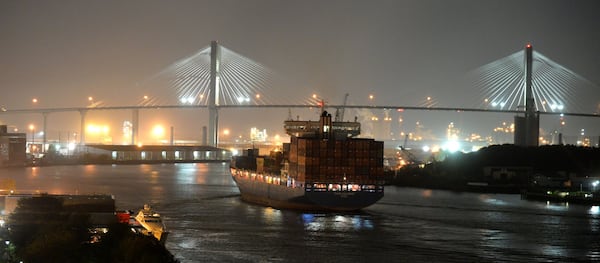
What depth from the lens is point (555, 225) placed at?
18844 millimetres

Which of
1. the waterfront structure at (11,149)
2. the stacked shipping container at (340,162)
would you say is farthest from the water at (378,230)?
the waterfront structure at (11,149)

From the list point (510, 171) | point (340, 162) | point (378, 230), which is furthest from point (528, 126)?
point (378, 230)

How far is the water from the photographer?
13.8 metres

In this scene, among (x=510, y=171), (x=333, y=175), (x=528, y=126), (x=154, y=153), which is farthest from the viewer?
(x=154, y=153)

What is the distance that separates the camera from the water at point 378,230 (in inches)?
543

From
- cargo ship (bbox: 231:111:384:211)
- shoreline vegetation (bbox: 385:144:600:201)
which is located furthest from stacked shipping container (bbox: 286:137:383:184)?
shoreline vegetation (bbox: 385:144:600:201)

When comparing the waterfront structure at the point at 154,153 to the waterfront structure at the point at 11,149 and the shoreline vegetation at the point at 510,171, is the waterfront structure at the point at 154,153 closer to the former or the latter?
the waterfront structure at the point at 11,149

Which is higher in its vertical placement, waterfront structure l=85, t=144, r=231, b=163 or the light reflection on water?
waterfront structure l=85, t=144, r=231, b=163

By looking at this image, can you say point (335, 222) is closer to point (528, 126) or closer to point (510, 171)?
point (510, 171)

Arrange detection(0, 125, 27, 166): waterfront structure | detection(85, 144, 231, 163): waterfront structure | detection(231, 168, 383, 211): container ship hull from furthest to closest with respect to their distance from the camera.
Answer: detection(85, 144, 231, 163): waterfront structure, detection(0, 125, 27, 166): waterfront structure, detection(231, 168, 383, 211): container ship hull

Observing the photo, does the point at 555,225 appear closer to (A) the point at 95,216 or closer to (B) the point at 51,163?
(A) the point at 95,216

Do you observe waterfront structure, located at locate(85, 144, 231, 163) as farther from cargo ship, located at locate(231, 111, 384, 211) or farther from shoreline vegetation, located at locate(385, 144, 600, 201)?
cargo ship, located at locate(231, 111, 384, 211)

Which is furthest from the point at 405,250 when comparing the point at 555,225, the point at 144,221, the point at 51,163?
the point at 51,163

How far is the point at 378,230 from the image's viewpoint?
1692 centimetres
